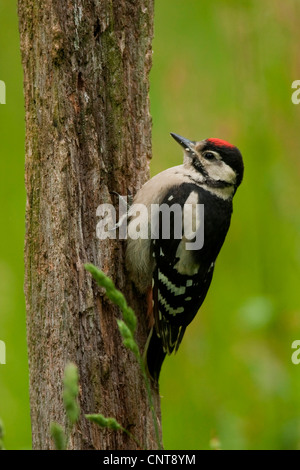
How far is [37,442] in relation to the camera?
3301 mm

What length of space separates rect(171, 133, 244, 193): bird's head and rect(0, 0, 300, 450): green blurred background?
1.47 ft

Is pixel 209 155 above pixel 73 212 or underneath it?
above

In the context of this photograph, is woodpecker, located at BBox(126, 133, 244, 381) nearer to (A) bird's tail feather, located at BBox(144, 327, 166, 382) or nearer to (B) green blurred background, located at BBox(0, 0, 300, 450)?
(A) bird's tail feather, located at BBox(144, 327, 166, 382)

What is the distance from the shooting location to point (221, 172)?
4.15 m

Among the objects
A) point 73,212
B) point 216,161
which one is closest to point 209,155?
point 216,161

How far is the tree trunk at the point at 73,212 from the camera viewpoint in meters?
3.23

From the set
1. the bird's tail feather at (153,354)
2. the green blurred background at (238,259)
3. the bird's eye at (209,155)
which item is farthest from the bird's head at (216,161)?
the bird's tail feather at (153,354)

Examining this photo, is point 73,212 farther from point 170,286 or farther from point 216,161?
point 216,161

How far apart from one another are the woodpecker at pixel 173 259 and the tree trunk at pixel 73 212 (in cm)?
32

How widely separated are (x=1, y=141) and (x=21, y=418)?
2.35 m

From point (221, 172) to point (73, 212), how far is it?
1.18 metres

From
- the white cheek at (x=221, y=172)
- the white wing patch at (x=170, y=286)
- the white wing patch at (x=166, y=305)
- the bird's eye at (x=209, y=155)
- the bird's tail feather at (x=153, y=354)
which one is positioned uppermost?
the bird's eye at (x=209, y=155)

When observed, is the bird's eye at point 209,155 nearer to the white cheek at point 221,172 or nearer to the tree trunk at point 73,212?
the white cheek at point 221,172

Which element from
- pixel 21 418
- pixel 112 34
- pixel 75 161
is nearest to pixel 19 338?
pixel 21 418
